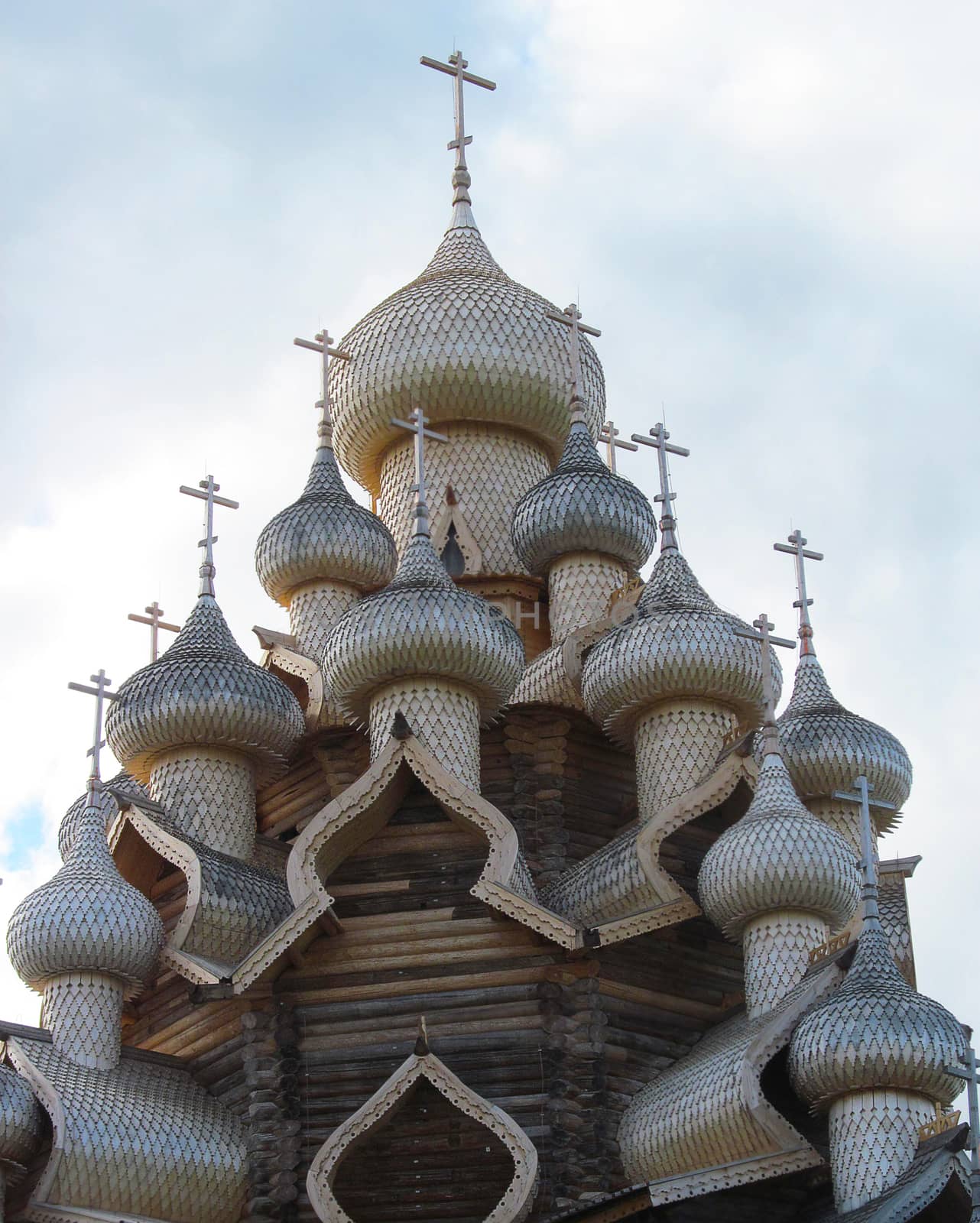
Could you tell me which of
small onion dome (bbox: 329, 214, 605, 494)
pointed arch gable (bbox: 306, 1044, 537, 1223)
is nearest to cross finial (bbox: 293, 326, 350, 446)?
small onion dome (bbox: 329, 214, 605, 494)

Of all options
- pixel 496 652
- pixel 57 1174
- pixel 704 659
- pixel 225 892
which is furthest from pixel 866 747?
pixel 57 1174

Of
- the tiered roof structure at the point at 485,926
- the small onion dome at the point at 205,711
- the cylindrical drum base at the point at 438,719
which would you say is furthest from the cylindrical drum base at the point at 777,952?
the small onion dome at the point at 205,711

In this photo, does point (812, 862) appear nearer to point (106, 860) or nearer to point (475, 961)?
point (475, 961)

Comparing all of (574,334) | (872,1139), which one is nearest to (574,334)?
(574,334)

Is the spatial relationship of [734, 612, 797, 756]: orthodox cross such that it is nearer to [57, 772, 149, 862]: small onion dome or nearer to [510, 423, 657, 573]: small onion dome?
[510, 423, 657, 573]: small onion dome

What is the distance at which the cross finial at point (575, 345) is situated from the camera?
22969 millimetres

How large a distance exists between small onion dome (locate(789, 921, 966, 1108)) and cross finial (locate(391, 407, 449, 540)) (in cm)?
572

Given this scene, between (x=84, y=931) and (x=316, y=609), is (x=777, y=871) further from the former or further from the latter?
(x=316, y=609)

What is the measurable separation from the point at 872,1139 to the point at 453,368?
31.5 feet

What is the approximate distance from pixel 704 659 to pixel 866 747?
186 cm

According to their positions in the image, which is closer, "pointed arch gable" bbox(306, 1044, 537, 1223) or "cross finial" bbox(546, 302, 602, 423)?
"pointed arch gable" bbox(306, 1044, 537, 1223)

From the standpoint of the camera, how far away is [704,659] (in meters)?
20.0

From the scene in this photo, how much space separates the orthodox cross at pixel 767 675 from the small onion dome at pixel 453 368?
468cm

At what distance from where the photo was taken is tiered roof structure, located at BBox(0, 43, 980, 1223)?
17.1 m
